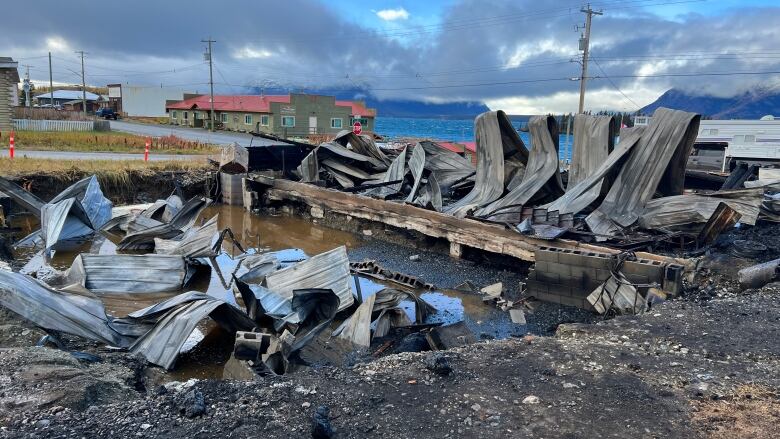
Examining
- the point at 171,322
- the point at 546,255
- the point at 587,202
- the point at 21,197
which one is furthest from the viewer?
the point at 21,197

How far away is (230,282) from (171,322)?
389 centimetres

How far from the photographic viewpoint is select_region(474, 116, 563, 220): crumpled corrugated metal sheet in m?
12.3

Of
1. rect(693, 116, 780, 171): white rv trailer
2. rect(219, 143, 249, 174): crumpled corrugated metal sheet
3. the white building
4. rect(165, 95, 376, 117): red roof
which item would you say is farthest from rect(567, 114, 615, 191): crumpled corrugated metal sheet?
the white building

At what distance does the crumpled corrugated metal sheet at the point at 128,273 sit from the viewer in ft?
29.2

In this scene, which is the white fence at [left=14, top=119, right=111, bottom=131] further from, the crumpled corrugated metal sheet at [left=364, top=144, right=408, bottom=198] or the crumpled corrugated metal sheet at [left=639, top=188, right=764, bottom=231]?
the crumpled corrugated metal sheet at [left=639, top=188, right=764, bottom=231]

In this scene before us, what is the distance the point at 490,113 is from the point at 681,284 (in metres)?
6.98

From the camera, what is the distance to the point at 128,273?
9.16m

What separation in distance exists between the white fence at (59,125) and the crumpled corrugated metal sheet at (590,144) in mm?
36193

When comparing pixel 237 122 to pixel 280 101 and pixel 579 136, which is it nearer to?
pixel 280 101

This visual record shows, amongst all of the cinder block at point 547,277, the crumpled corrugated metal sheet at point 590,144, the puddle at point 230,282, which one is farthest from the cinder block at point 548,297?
the crumpled corrugated metal sheet at point 590,144

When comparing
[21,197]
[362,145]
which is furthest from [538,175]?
[21,197]

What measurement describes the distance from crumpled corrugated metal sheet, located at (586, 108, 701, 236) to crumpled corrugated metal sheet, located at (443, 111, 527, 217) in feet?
9.84

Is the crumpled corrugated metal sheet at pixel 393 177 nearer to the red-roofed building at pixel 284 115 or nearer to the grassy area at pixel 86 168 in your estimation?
the grassy area at pixel 86 168

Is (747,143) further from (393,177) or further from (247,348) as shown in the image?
(247,348)
